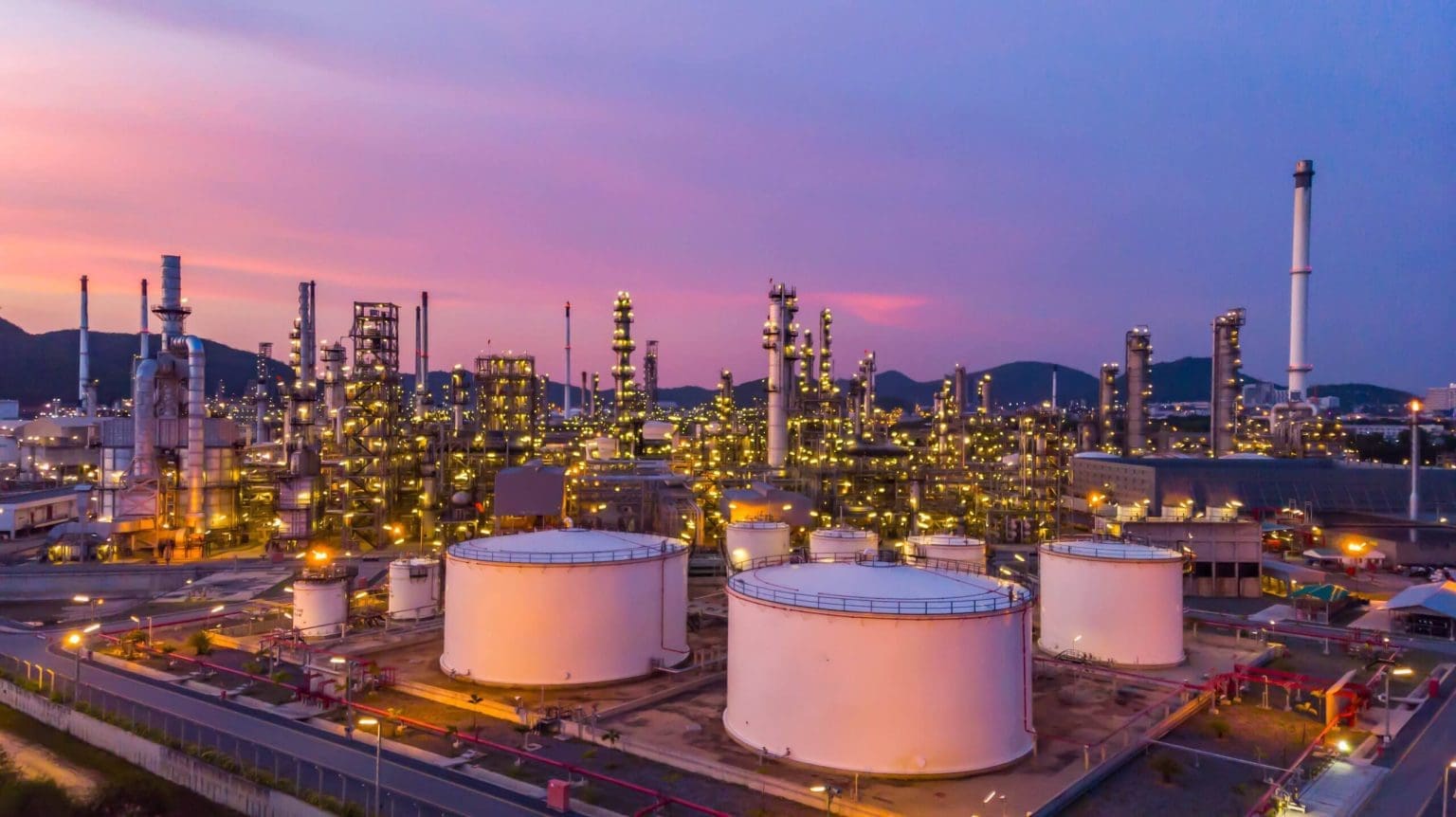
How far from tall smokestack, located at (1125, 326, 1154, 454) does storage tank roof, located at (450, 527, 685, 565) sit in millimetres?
54118

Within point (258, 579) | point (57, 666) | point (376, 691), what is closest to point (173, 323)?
point (258, 579)

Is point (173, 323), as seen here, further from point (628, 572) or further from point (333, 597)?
point (628, 572)

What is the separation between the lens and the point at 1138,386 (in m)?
71.9

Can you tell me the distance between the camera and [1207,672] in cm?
2698

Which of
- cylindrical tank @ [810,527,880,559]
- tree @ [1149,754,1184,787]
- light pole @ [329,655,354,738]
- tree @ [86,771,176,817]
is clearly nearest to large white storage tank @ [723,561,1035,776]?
tree @ [1149,754,1184,787]

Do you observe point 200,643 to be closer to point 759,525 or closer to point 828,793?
point 759,525

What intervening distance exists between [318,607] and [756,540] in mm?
16641

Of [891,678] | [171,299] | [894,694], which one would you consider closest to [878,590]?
[891,678]

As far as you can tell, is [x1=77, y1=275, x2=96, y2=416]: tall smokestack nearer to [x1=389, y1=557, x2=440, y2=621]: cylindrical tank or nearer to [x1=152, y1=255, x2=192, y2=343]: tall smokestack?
[x1=152, y1=255, x2=192, y2=343]: tall smokestack

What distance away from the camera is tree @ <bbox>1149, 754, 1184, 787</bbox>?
18766mm

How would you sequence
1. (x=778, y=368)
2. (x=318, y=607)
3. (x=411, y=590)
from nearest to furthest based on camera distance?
(x=318, y=607), (x=411, y=590), (x=778, y=368)

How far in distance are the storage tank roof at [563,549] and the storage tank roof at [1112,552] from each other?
1222cm

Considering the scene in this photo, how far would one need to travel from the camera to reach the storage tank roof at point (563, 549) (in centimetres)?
2556

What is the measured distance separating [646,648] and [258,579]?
77.6 ft
